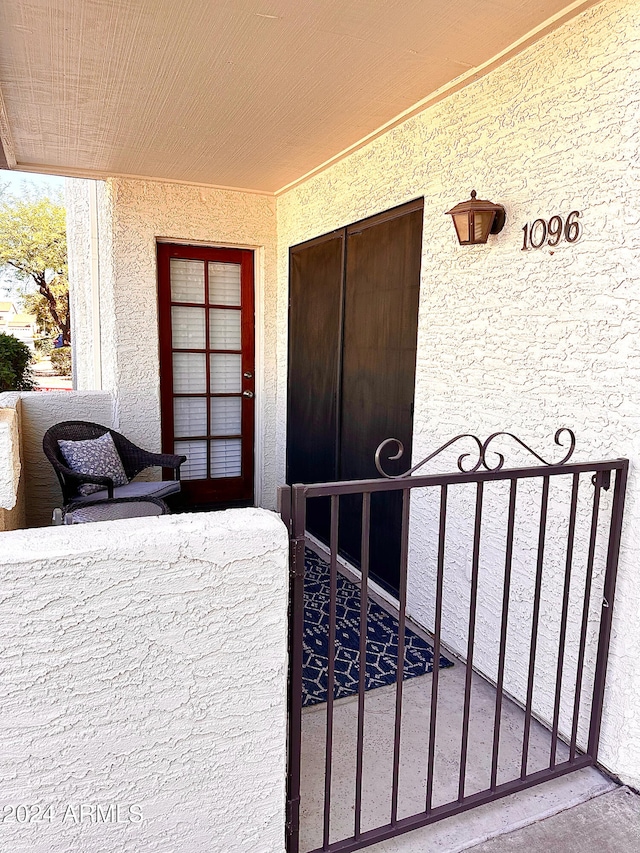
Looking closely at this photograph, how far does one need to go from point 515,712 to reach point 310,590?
5.27ft

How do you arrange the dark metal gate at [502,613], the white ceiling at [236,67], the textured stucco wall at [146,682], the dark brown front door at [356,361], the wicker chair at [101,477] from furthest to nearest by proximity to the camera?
the wicker chair at [101,477]
the dark brown front door at [356,361]
the white ceiling at [236,67]
the dark metal gate at [502,613]
the textured stucco wall at [146,682]

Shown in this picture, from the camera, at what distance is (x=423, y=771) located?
2.28m

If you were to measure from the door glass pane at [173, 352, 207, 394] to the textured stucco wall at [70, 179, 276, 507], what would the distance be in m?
0.27

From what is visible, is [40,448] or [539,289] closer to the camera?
[539,289]

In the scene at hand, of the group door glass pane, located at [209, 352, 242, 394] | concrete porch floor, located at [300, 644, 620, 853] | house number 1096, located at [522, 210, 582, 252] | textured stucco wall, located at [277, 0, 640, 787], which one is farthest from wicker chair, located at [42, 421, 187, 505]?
house number 1096, located at [522, 210, 582, 252]

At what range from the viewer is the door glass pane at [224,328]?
17.8ft

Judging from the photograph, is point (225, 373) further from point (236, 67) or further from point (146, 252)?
point (236, 67)

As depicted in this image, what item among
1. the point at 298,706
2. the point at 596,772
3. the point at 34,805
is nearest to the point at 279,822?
the point at 298,706

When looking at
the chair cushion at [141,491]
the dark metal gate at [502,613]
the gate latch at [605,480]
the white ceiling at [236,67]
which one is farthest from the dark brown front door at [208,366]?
the gate latch at [605,480]

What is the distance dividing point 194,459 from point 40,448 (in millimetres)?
1401

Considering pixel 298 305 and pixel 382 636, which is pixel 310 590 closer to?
A: pixel 382 636

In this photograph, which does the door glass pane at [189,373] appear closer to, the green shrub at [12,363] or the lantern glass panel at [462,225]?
the green shrub at [12,363]

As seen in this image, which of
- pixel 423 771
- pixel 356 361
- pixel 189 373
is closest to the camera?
pixel 423 771

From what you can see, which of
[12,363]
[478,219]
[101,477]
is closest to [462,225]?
[478,219]
